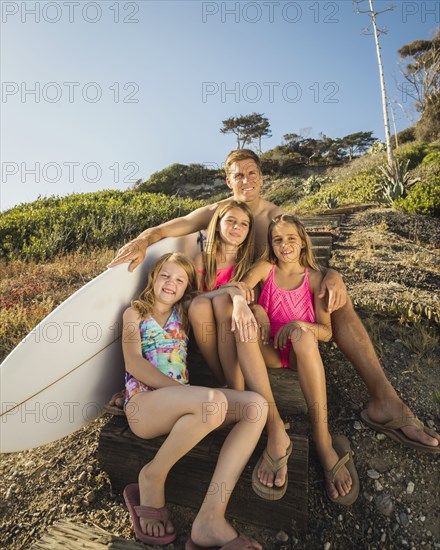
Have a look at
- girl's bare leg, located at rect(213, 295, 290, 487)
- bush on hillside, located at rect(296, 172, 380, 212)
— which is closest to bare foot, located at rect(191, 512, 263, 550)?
girl's bare leg, located at rect(213, 295, 290, 487)

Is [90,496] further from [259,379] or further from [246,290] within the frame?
[246,290]

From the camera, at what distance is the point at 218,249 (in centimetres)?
227

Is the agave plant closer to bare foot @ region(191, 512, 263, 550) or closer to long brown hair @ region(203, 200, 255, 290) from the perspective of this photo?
long brown hair @ region(203, 200, 255, 290)

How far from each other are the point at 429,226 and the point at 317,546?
5.34 meters

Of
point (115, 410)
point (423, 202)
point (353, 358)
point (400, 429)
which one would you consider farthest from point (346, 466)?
point (423, 202)

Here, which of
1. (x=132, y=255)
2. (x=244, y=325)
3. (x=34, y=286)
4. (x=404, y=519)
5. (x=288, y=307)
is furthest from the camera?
(x=34, y=286)

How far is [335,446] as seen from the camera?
1.73m

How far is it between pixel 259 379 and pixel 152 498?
0.61 m

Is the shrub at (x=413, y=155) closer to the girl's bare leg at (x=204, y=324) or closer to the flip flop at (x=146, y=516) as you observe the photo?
the girl's bare leg at (x=204, y=324)

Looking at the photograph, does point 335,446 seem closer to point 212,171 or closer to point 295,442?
point 295,442

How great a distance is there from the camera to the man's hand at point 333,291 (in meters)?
1.91

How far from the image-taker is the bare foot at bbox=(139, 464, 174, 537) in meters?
1.47

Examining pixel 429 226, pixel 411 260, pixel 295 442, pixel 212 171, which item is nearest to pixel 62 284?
pixel 295 442

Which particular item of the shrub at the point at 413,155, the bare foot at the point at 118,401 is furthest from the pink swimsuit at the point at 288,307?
the shrub at the point at 413,155
